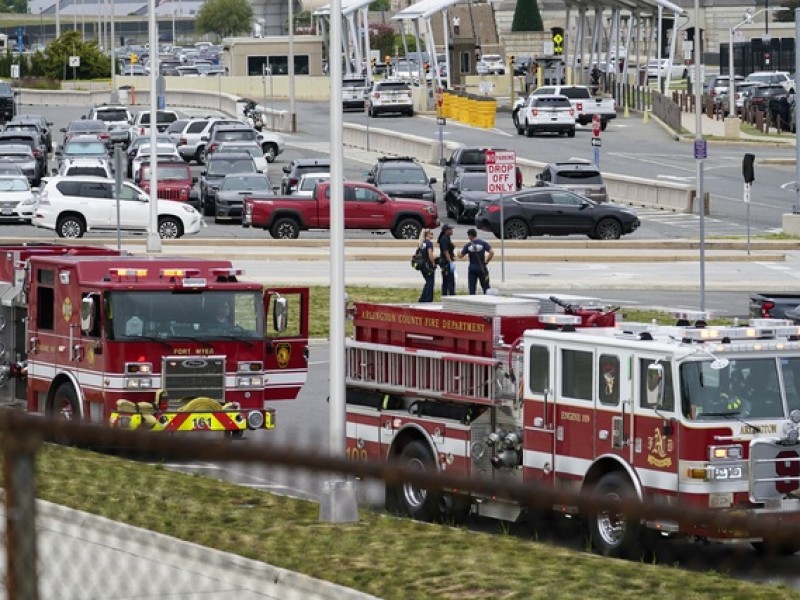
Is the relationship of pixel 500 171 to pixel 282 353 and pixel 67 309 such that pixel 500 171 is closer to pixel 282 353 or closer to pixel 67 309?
pixel 282 353

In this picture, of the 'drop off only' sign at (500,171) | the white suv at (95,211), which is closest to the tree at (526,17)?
the white suv at (95,211)

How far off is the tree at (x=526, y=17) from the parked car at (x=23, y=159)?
79.7 meters

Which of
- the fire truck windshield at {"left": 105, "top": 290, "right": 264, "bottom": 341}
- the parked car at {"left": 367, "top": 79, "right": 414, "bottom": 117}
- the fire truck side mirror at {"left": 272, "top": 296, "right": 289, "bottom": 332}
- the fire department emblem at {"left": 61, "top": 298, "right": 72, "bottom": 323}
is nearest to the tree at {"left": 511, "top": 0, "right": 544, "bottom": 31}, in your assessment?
the parked car at {"left": 367, "top": 79, "right": 414, "bottom": 117}

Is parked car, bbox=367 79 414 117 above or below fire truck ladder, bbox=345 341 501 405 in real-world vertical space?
above

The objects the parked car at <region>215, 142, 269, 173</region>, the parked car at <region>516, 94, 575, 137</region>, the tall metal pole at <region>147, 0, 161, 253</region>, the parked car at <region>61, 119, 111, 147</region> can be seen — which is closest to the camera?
the tall metal pole at <region>147, 0, 161, 253</region>

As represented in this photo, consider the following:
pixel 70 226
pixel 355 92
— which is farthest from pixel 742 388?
pixel 355 92

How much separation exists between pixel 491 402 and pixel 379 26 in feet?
513

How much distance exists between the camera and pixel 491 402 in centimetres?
1630

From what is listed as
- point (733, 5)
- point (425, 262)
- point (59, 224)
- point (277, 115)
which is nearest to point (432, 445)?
point (425, 262)

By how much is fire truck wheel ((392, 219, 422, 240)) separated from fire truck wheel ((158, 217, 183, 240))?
5.62 m

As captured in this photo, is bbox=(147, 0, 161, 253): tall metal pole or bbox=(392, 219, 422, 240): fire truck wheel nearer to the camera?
bbox=(147, 0, 161, 253): tall metal pole

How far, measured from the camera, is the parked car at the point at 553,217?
48.0 metres

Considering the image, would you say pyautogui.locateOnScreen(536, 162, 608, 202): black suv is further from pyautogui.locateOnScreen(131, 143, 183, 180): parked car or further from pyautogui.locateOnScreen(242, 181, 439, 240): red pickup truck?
pyautogui.locateOnScreen(131, 143, 183, 180): parked car

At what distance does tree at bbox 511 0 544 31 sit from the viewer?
5483 inches
